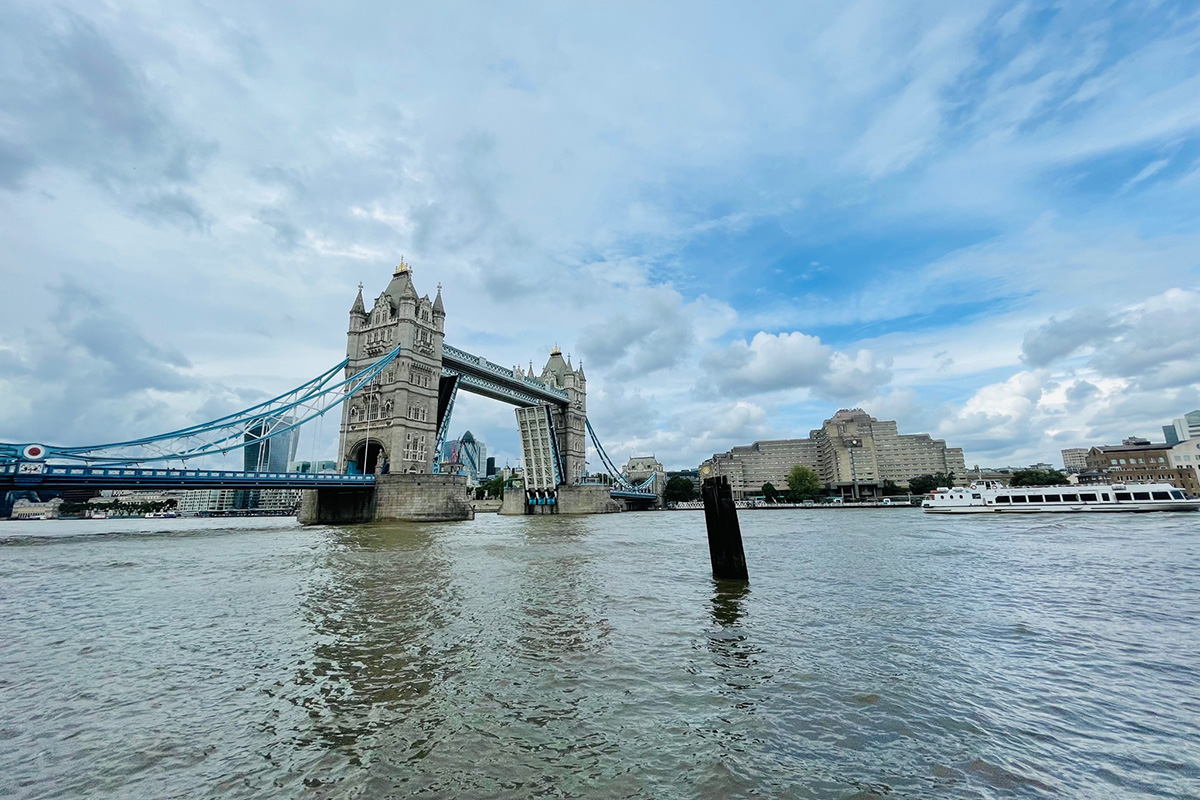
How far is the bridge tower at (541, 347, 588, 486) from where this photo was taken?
91.6m

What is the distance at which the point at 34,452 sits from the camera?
30188 millimetres

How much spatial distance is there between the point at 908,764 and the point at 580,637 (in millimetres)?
4763

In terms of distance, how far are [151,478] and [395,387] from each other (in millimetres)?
21369

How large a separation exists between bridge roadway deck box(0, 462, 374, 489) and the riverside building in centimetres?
10934

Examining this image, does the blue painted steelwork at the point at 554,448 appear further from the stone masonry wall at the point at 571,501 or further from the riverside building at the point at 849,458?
the riverside building at the point at 849,458

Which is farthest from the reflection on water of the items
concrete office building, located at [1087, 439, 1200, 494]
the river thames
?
concrete office building, located at [1087, 439, 1200, 494]

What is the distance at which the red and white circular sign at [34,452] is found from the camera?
98.3 feet

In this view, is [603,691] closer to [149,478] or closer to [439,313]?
[149,478]

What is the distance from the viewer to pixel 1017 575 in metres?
14.4

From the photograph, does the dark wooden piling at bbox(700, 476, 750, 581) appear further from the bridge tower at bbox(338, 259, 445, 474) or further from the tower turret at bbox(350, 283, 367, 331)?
the tower turret at bbox(350, 283, 367, 331)

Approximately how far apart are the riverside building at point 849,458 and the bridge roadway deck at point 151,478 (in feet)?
359

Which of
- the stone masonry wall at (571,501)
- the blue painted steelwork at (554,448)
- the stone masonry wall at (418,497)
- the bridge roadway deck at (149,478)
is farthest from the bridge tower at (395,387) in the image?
the blue painted steelwork at (554,448)

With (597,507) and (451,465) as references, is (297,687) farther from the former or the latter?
(597,507)

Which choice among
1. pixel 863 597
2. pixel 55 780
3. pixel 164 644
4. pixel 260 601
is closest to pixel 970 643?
pixel 863 597
